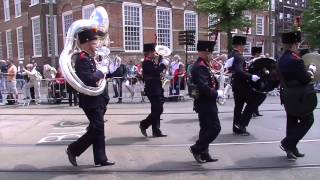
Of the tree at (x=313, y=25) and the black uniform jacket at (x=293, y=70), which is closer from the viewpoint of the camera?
the black uniform jacket at (x=293, y=70)

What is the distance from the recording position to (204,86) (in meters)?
6.65

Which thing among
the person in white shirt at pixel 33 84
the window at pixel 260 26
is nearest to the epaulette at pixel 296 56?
the person in white shirt at pixel 33 84

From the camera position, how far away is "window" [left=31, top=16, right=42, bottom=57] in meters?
37.5

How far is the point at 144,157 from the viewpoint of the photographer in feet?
24.2

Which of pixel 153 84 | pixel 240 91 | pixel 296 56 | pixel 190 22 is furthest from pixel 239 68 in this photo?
pixel 190 22

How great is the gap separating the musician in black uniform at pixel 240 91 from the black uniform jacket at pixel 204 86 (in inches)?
83.0

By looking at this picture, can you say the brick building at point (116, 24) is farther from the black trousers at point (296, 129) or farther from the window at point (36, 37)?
the black trousers at point (296, 129)

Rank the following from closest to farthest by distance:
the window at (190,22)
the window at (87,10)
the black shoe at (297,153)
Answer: the black shoe at (297,153) < the window at (87,10) < the window at (190,22)

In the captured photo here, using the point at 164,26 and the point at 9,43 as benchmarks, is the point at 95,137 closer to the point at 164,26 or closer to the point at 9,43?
the point at 164,26

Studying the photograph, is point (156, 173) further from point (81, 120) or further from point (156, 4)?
point (156, 4)

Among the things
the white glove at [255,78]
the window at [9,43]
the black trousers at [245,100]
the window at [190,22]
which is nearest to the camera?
the white glove at [255,78]

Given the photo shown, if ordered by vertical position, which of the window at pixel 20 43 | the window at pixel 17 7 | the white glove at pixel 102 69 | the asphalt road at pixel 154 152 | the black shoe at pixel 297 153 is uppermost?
the window at pixel 17 7

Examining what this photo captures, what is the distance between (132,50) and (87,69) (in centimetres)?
2520

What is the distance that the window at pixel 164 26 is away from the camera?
111 ft
